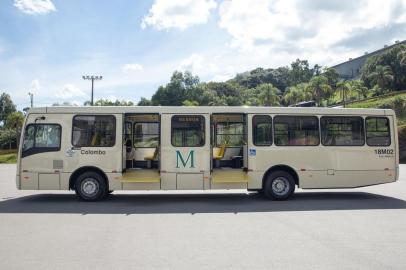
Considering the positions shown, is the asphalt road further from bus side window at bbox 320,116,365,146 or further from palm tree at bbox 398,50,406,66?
palm tree at bbox 398,50,406,66

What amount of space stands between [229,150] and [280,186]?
2.05 metres

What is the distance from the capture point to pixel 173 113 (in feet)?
39.7

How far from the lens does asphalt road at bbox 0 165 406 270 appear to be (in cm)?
597

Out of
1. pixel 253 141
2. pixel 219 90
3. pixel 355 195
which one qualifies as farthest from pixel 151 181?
pixel 219 90

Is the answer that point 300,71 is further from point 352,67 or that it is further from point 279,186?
point 279,186

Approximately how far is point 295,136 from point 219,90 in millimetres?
109780

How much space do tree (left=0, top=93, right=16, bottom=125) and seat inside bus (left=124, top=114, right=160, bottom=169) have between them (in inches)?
3326

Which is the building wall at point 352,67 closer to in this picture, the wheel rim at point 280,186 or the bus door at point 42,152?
the wheel rim at point 280,186

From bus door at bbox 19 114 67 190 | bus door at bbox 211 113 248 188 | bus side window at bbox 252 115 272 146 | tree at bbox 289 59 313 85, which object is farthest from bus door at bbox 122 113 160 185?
tree at bbox 289 59 313 85

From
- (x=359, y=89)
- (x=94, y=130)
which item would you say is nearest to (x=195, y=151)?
(x=94, y=130)

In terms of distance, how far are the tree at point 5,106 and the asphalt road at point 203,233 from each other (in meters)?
84.0

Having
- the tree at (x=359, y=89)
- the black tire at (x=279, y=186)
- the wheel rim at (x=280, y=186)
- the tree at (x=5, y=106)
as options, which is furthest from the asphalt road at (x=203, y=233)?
the tree at (x=5, y=106)

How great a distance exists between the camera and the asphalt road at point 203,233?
19.6ft

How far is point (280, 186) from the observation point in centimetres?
1223
